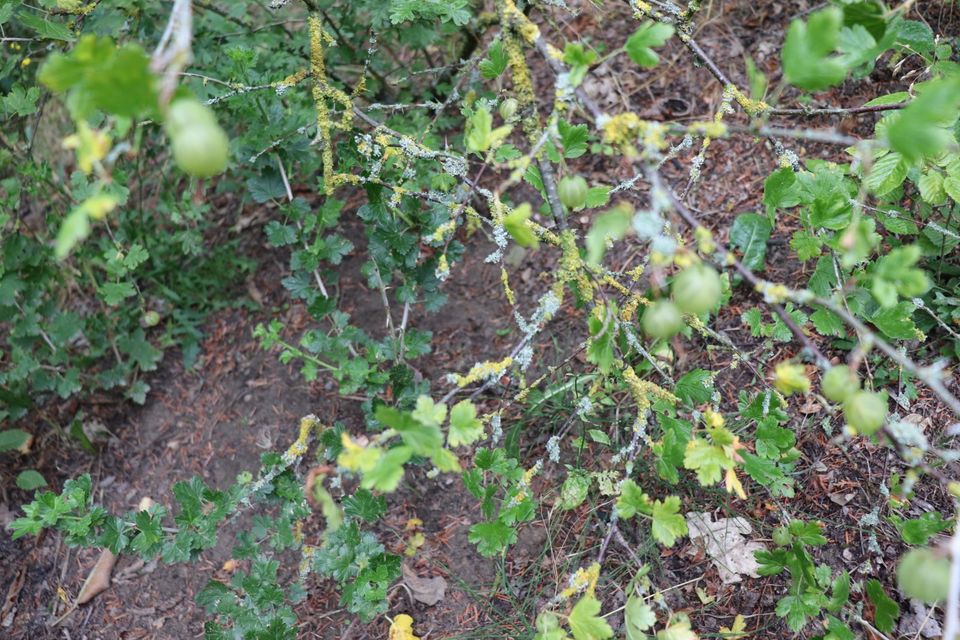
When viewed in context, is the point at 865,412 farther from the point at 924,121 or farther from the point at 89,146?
the point at 89,146

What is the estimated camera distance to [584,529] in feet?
6.68

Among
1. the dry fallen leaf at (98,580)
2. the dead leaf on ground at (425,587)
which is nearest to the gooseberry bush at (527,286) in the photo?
the dead leaf on ground at (425,587)

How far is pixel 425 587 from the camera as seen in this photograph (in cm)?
215

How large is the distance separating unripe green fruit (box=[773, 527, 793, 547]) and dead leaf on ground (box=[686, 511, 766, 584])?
159mm

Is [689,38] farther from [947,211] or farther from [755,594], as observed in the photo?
[755,594]

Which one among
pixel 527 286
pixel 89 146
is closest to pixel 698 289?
pixel 89 146

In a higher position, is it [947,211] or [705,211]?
[947,211]

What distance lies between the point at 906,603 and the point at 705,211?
1.38 m

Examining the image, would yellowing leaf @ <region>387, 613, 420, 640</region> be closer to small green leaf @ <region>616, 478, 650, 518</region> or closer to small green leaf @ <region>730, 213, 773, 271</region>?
small green leaf @ <region>616, 478, 650, 518</region>

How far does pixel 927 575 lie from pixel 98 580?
2.60 m

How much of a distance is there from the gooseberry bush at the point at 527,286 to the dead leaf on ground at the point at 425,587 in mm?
212

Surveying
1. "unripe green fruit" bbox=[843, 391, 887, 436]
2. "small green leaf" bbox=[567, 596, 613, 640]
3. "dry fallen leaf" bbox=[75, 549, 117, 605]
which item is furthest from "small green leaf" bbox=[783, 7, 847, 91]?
"dry fallen leaf" bbox=[75, 549, 117, 605]

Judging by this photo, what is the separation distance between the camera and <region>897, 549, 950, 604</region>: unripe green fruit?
2.84ft

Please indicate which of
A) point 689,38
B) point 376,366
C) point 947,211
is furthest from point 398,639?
point 947,211
